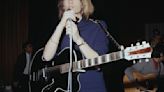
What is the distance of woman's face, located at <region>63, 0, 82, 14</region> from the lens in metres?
1.71

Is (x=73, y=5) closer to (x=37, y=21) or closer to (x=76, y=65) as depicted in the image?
(x=76, y=65)

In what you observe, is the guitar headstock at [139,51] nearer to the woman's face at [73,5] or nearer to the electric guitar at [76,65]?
the electric guitar at [76,65]

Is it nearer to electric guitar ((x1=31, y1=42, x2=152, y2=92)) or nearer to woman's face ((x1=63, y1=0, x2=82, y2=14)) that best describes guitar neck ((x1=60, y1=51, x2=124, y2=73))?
electric guitar ((x1=31, y1=42, x2=152, y2=92))

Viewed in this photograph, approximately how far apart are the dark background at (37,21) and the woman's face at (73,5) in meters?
3.64

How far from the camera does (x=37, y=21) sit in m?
5.41

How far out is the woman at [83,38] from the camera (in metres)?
1.62

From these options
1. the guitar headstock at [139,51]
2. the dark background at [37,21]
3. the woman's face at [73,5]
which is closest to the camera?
the guitar headstock at [139,51]

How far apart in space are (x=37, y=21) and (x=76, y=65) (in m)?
3.83

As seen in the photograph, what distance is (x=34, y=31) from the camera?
18.1 ft

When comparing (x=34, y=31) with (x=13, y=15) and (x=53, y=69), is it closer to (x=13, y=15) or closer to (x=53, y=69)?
(x=13, y=15)

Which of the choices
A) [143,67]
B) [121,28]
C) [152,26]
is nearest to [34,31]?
[121,28]

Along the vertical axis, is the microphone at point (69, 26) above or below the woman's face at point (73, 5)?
below

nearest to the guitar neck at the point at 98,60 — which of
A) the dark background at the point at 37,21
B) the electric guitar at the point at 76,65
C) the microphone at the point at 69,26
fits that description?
the electric guitar at the point at 76,65

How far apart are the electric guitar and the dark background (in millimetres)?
3518
